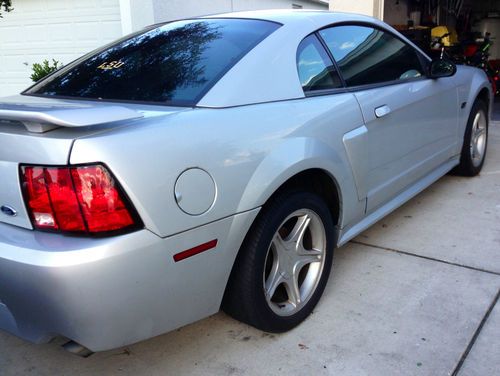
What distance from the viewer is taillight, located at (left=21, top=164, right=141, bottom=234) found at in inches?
67.6

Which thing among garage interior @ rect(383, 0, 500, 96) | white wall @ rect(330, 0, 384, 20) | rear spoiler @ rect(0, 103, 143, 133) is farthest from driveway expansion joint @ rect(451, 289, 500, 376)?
garage interior @ rect(383, 0, 500, 96)

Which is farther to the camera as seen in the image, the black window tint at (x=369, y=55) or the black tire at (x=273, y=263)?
the black window tint at (x=369, y=55)

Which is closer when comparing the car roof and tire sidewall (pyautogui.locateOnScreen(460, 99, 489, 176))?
the car roof

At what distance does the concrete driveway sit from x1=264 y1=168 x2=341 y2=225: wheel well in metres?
0.52

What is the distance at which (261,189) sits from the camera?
2.15m

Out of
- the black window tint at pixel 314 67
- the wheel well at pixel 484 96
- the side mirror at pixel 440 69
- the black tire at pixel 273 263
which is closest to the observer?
the black tire at pixel 273 263

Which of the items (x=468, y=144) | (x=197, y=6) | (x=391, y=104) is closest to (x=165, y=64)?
(x=391, y=104)

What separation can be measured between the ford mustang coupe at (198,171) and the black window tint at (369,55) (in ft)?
0.05

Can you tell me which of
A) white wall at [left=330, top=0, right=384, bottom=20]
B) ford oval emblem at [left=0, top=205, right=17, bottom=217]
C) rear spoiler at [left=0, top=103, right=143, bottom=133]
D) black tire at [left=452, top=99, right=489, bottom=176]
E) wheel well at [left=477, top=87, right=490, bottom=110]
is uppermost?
white wall at [left=330, top=0, right=384, bottom=20]

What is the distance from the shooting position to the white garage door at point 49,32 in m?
8.26

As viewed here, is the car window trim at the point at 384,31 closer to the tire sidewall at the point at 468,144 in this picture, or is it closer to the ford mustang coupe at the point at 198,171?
the ford mustang coupe at the point at 198,171

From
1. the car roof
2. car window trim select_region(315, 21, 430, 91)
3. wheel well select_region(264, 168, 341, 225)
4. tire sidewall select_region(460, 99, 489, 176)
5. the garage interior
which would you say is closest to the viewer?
wheel well select_region(264, 168, 341, 225)

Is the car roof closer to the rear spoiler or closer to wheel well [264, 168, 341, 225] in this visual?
wheel well [264, 168, 341, 225]

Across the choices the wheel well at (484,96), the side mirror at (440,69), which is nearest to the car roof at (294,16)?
the side mirror at (440,69)
